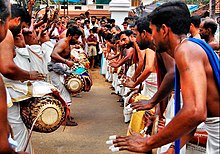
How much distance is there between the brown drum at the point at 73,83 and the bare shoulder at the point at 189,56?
5.19 metres

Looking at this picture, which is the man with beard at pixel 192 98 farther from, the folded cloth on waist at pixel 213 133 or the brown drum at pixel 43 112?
the brown drum at pixel 43 112

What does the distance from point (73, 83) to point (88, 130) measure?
3.23 ft

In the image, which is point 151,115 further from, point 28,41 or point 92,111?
point 92,111

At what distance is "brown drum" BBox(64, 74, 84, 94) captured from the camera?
306 inches

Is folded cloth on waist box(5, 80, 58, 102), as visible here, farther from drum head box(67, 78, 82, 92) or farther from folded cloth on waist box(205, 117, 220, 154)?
drum head box(67, 78, 82, 92)

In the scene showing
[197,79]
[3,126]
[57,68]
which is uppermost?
[197,79]

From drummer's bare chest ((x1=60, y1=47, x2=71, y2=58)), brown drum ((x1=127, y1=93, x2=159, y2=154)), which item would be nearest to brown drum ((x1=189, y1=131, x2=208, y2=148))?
brown drum ((x1=127, y1=93, x2=159, y2=154))

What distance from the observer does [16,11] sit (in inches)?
Answer: 190

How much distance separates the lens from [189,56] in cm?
263

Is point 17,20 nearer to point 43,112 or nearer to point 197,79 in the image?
point 43,112

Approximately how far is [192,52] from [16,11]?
2.79 metres

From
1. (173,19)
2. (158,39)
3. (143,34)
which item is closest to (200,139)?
(158,39)

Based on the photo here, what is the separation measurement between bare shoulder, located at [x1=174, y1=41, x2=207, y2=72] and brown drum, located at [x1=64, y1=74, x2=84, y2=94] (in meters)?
5.19

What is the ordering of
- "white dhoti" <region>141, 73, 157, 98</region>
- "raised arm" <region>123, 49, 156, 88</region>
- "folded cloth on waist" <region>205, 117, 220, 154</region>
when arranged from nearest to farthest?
1. "folded cloth on waist" <region>205, 117, 220, 154</region>
2. "raised arm" <region>123, 49, 156, 88</region>
3. "white dhoti" <region>141, 73, 157, 98</region>
